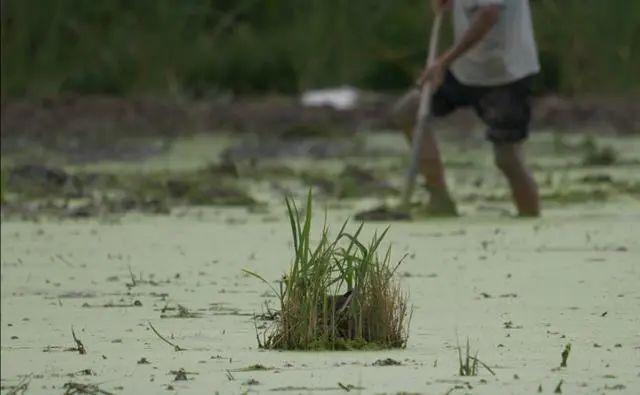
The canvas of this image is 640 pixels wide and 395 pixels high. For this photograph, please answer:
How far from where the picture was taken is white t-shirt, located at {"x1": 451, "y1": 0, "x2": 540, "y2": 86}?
7188 mm

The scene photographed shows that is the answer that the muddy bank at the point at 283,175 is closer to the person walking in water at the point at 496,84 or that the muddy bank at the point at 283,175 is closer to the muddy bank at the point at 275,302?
the person walking in water at the point at 496,84

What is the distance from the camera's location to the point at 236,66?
1630 centimetres

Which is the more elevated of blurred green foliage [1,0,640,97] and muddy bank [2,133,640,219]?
blurred green foliage [1,0,640,97]

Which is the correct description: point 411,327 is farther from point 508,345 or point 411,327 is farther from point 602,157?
point 602,157

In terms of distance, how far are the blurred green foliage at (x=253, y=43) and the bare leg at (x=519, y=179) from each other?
23.7 ft

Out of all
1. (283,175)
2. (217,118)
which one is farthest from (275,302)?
(217,118)

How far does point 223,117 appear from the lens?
14438 mm

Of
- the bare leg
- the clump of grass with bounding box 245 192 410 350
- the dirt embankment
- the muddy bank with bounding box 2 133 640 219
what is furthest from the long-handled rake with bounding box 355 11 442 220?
the dirt embankment

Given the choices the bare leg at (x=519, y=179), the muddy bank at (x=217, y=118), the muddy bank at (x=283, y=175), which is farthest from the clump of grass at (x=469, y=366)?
the muddy bank at (x=217, y=118)

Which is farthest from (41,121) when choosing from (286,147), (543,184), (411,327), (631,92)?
(411,327)

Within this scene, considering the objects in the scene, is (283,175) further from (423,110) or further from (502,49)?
(502,49)

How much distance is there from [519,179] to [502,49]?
49 cm

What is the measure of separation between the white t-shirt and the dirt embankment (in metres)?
6.17

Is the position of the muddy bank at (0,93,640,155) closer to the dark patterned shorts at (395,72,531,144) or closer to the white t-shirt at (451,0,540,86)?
the dark patterned shorts at (395,72,531,144)
